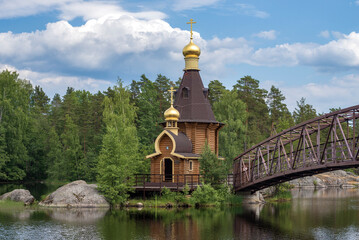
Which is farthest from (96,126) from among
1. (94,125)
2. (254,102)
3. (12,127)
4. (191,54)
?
(191,54)

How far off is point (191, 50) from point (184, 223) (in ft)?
67.4

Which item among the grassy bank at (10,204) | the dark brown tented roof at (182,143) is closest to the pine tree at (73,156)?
the dark brown tented roof at (182,143)

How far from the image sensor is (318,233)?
98.6ft

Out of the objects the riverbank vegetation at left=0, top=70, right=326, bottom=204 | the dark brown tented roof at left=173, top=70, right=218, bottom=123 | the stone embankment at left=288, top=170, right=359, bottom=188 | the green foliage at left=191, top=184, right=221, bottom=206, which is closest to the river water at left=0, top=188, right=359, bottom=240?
the green foliage at left=191, top=184, right=221, bottom=206

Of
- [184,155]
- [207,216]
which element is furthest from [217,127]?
[207,216]

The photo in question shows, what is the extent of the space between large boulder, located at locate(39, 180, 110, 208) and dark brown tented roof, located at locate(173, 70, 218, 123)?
35.0 ft

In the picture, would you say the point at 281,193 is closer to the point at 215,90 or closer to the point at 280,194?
the point at 280,194

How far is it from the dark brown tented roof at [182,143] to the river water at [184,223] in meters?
6.58

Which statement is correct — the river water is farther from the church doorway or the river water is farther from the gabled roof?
the gabled roof

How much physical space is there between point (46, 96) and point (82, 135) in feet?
149

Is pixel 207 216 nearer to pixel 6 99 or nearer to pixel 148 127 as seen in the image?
pixel 148 127

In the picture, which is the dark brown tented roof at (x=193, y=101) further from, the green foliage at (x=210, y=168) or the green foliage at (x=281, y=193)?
the green foliage at (x=281, y=193)

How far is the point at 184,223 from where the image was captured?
3331cm

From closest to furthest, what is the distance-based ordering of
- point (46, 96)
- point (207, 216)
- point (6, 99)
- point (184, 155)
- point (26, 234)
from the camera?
point (26, 234)
point (207, 216)
point (184, 155)
point (6, 99)
point (46, 96)
